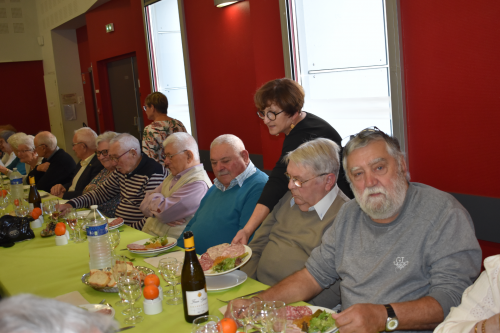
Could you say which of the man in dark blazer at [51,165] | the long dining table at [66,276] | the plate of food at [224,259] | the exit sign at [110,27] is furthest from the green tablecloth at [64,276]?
the exit sign at [110,27]

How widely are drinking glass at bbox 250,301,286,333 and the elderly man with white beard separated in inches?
7.8

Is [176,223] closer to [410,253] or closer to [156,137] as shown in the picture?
[156,137]

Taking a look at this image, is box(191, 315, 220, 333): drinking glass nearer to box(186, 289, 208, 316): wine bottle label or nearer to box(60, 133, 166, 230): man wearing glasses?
box(186, 289, 208, 316): wine bottle label

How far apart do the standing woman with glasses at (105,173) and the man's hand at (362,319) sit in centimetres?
303

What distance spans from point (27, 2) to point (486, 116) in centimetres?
1178

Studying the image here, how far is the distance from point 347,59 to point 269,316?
281 cm

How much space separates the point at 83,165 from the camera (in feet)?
16.1

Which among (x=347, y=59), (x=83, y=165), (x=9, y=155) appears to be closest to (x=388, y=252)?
(x=347, y=59)

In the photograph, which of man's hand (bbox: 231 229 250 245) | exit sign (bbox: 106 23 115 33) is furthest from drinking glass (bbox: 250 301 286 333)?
exit sign (bbox: 106 23 115 33)

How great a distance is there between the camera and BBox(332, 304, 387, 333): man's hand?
4.83ft

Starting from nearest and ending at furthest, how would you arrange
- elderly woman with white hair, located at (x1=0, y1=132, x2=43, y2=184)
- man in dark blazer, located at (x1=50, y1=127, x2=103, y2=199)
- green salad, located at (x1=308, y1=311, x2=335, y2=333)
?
green salad, located at (x1=308, y1=311, x2=335, y2=333)
man in dark blazer, located at (x1=50, y1=127, x2=103, y2=199)
elderly woman with white hair, located at (x1=0, y1=132, x2=43, y2=184)


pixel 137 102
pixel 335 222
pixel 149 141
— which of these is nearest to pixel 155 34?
pixel 137 102

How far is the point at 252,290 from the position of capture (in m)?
1.90

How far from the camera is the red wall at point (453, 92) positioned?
2.63m
